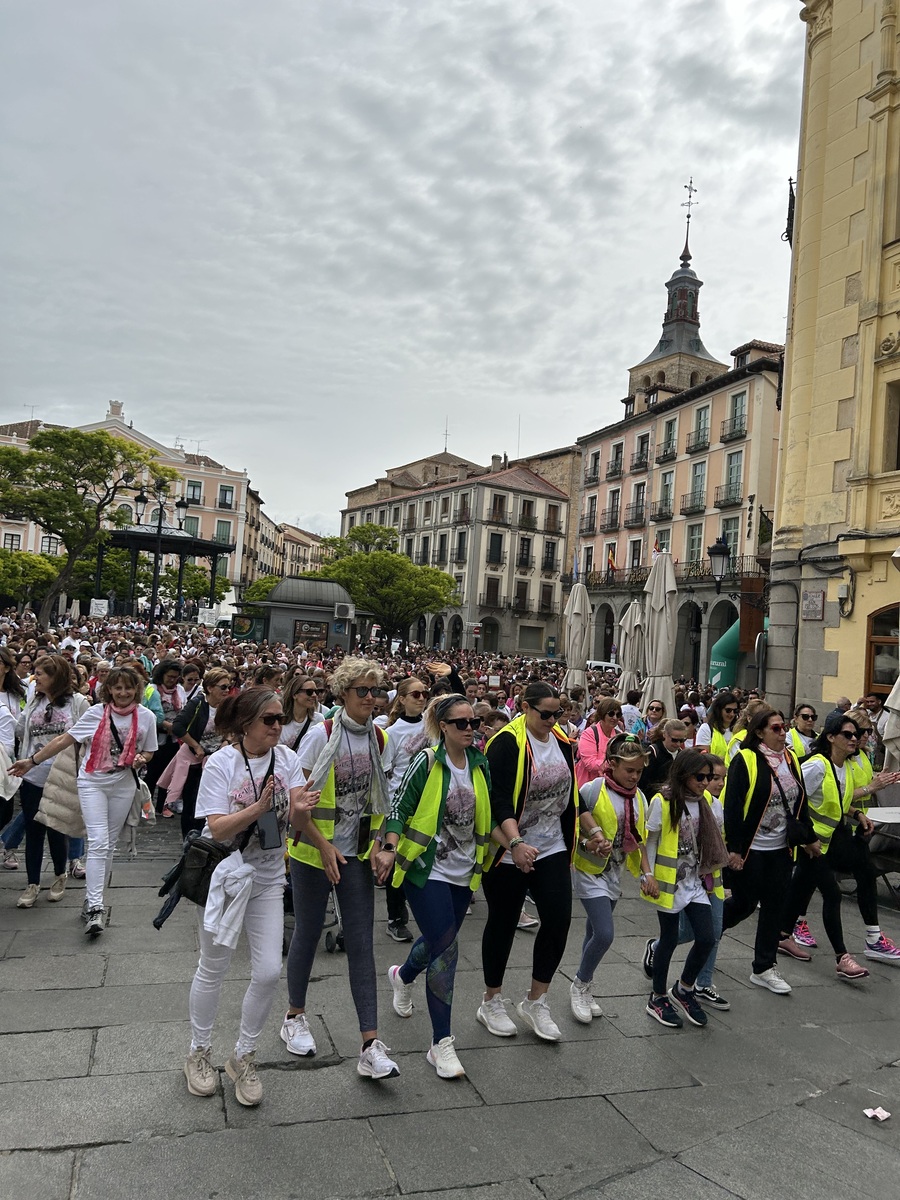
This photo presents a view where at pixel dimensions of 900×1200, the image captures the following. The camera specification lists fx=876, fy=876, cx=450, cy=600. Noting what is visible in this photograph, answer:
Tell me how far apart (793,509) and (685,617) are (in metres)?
22.5

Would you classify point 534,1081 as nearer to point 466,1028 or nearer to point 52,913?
Result: point 466,1028

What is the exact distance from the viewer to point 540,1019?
4.11m

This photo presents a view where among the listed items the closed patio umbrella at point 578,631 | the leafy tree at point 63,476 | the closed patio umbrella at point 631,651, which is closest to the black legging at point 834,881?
the closed patio umbrella at point 631,651

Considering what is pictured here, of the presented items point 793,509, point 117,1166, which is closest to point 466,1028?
point 117,1166

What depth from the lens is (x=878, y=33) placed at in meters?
13.6

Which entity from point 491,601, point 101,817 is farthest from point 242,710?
point 491,601

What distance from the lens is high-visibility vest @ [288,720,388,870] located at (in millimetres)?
3664

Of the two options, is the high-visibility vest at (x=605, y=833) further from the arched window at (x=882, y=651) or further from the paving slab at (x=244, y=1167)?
the arched window at (x=882, y=651)

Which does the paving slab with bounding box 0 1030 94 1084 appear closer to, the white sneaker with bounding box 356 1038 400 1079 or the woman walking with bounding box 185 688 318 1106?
the woman walking with bounding box 185 688 318 1106

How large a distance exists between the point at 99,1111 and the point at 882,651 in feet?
41.0

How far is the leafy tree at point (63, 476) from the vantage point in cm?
3297

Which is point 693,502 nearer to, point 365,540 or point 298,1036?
point 365,540

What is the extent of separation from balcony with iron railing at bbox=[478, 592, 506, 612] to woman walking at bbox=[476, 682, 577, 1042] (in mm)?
53260

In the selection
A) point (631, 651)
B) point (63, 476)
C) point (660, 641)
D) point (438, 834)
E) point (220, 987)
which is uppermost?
point (63, 476)
